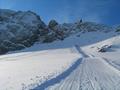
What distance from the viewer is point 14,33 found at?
81500 mm

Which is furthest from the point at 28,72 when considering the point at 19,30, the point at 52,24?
the point at 52,24

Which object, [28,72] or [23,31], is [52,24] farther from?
[28,72]

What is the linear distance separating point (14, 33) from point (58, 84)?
69.6 m

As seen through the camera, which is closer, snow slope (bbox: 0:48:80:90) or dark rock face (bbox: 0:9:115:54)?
snow slope (bbox: 0:48:80:90)

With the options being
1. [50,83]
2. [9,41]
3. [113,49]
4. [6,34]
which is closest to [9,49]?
[9,41]

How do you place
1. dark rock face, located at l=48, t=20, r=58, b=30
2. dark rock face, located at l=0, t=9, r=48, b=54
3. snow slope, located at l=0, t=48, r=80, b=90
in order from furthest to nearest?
1. dark rock face, located at l=48, t=20, r=58, b=30
2. dark rock face, located at l=0, t=9, r=48, b=54
3. snow slope, located at l=0, t=48, r=80, b=90

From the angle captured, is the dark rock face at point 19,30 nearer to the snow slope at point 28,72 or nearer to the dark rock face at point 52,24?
the dark rock face at point 52,24

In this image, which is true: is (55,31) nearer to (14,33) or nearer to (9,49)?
(14,33)

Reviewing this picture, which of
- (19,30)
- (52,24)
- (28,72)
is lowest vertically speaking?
(28,72)

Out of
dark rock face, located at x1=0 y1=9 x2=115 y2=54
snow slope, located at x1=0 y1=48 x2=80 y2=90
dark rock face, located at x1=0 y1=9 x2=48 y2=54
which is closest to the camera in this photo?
snow slope, located at x1=0 y1=48 x2=80 y2=90

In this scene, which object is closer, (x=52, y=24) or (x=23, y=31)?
(x=23, y=31)

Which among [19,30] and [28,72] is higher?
[19,30]

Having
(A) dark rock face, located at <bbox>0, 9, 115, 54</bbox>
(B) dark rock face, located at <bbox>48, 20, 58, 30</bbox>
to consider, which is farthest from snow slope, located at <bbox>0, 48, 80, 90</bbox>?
(B) dark rock face, located at <bbox>48, 20, 58, 30</bbox>

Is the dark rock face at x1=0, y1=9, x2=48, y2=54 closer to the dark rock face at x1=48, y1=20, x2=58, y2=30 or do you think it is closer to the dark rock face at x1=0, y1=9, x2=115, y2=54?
the dark rock face at x1=0, y1=9, x2=115, y2=54
